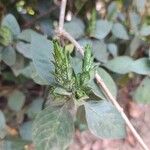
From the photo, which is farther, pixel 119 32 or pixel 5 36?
pixel 119 32

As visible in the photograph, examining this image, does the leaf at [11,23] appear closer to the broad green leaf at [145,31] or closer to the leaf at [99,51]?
the leaf at [99,51]

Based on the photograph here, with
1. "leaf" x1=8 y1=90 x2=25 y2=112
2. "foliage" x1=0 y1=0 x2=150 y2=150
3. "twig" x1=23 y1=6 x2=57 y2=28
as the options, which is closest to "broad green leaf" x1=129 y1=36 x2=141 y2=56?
"foliage" x1=0 y1=0 x2=150 y2=150

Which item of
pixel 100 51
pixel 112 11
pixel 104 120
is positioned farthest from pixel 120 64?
pixel 104 120

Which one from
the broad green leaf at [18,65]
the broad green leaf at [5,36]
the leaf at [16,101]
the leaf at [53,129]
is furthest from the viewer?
the leaf at [16,101]

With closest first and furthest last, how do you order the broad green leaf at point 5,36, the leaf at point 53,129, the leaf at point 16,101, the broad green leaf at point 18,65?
the leaf at point 53,129 < the broad green leaf at point 5,36 < the broad green leaf at point 18,65 < the leaf at point 16,101

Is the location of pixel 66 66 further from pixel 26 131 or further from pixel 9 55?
pixel 26 131

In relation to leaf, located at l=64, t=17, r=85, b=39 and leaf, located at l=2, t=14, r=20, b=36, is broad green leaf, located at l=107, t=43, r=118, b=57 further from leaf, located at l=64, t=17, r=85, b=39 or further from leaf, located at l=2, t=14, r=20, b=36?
leaf, located at l=2, t=14, r=20, b=36

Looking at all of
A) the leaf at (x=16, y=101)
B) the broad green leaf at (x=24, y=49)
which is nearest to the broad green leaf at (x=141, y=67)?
the broad green leaf at (x=24, y=49)
